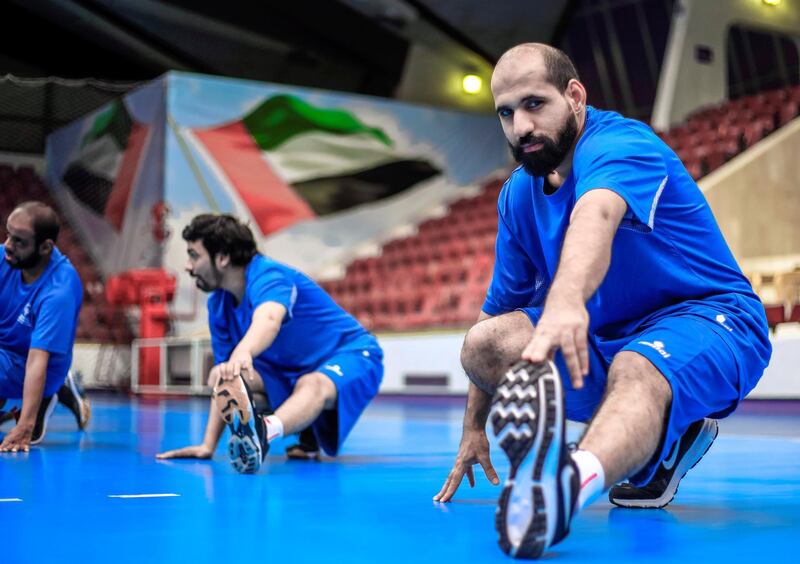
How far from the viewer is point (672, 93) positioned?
12117 mm

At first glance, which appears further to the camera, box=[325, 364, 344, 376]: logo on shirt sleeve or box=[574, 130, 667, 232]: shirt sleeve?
box=[325, 364, 344, 376]: logo on shirt sleeve

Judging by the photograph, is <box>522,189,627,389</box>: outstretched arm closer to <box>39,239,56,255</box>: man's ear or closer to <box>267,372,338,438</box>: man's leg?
<box>267,372,338,438</box>: man's leg

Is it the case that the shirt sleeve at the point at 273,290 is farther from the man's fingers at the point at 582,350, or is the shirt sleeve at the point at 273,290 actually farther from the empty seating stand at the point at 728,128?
the empty seating stand at the point at 728,128

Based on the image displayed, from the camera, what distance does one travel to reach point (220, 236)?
10.4 ft

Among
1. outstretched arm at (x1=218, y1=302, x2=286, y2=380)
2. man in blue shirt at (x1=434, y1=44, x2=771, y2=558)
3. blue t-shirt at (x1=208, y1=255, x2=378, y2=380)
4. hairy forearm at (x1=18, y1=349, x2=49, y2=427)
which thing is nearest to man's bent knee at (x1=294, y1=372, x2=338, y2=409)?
blue t-shirt at (x1=208, y1=255, x2=378, y2=380)

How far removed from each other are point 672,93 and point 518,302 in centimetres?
1055

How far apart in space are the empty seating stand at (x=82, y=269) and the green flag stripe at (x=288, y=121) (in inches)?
114

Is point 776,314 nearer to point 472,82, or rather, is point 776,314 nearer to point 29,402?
point 29,402

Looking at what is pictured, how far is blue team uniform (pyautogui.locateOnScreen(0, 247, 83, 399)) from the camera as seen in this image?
3.69 metres

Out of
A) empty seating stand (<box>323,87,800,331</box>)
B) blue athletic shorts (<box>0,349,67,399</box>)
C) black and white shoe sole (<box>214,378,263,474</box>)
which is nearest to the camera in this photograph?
black and white shoe sole (<box>214,378,263,474</box>)

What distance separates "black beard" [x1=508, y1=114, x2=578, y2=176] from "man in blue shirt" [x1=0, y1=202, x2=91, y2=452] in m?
2.30

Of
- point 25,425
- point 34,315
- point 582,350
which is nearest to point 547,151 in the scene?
point 582,350

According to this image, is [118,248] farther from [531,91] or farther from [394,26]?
[531,91]

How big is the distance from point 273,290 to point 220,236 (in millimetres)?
259
